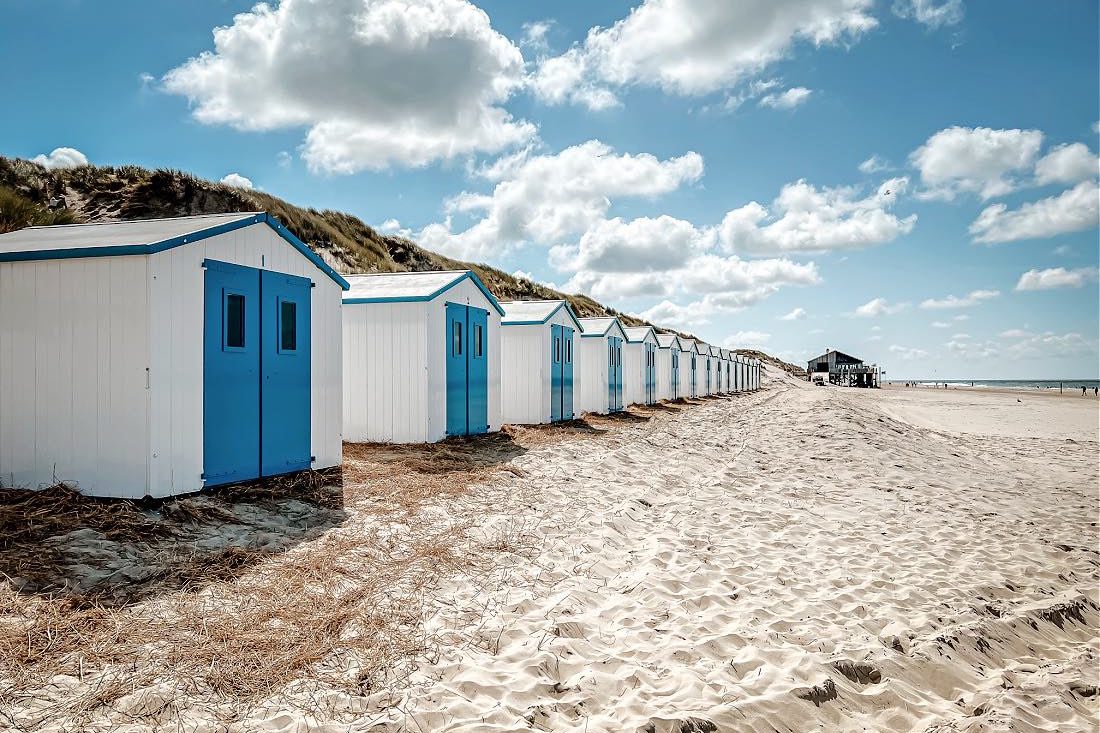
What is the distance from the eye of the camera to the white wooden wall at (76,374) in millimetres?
6980

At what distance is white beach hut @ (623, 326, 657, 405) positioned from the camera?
2720cm

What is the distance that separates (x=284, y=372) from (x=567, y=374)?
1154 centimetres

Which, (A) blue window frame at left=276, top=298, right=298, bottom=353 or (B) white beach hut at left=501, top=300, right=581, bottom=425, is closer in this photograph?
(A) blue window frame at left=276, top=298, right=298, bottom=353

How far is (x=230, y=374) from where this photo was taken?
8117mm

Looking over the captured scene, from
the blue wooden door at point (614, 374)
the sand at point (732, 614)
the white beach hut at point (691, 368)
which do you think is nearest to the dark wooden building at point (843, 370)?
the white beach hut at point (691, 368)

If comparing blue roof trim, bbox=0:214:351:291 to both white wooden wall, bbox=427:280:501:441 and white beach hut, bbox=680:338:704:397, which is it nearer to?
white wooden wall, bbox=427:280:501:441

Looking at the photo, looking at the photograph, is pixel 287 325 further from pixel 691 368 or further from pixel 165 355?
pixel 691 368

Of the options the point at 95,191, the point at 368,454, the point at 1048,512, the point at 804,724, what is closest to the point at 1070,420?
the point at 1048,512

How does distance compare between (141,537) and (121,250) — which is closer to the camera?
(141,537)

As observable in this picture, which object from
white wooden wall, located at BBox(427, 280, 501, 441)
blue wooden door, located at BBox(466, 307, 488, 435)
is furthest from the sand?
blue wooden door, located at BBox(466, 307, 488, 435)

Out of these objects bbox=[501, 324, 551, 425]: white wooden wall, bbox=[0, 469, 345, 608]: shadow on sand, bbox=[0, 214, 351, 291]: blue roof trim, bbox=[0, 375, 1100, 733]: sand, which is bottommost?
bbox=[0, 375, 1100, 733]: sand

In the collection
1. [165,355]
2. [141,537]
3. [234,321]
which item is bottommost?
[141,537]

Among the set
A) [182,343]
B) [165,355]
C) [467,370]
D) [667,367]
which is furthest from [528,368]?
[667,367]

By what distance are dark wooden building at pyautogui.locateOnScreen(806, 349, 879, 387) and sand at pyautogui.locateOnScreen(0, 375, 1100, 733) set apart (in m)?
79.7
